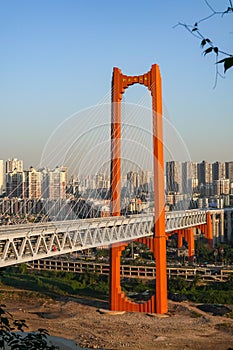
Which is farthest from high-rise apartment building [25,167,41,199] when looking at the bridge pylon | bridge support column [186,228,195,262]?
the bridge pylon

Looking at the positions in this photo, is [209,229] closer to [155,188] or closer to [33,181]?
[33,181]

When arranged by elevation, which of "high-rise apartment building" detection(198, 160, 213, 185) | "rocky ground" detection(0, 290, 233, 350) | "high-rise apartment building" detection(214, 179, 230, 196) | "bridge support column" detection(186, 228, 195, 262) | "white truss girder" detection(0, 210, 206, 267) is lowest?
"rocky ground" detection(0, 290, 233, 350)

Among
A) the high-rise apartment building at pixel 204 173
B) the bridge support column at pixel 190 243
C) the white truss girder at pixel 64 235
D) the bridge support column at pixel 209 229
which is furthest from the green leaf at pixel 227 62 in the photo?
the high-rise apartment building at pixel 204 173

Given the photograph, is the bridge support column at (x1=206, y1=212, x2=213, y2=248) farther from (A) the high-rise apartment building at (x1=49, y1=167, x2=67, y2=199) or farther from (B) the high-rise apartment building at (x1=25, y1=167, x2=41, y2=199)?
(B) the high-rise apartment building at (x1=25, y1=167, x2=41, y2=199)

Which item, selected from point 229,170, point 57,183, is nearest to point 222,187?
point 229,170

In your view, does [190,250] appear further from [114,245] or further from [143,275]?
[114,245]

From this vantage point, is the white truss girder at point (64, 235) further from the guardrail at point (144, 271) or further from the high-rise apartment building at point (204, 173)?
the high-rise apartment building at point (204, 173)
